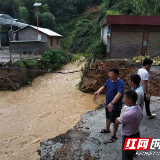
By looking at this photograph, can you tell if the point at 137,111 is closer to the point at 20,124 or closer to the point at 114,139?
the point at 114,139

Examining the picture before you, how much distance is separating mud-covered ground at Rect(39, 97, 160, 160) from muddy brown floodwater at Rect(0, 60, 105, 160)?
1.35 meters

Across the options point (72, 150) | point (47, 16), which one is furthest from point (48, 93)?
point (47, 16)

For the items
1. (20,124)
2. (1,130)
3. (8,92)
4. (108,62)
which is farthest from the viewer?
(8,92)

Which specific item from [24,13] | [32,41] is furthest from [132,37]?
[24,13]

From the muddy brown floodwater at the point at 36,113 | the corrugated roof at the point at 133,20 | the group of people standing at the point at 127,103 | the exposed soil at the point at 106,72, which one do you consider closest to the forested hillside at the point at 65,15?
the corrugated roof at the point at 133,20

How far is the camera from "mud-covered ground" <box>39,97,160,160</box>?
12.3 ft

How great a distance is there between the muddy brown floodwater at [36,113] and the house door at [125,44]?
10.0 feet

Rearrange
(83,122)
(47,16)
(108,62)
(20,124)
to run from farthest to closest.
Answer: (47,16)
(108,62)
(20,124)
(83,122)

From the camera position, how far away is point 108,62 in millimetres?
10531

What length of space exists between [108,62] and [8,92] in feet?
23.3

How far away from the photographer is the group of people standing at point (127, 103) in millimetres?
2789

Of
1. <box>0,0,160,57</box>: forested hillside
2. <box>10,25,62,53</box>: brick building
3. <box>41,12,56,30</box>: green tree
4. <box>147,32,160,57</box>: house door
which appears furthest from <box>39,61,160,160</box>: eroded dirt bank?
<box>41,12,56,30</box>: green tree

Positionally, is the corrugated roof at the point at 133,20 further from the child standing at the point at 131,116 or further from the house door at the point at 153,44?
the child standing at the point at 131,116

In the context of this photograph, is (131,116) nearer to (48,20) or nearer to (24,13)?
(48,20)
